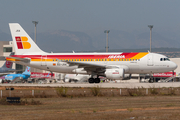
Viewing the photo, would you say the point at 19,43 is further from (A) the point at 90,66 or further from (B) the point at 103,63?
(B) the point at 103,63

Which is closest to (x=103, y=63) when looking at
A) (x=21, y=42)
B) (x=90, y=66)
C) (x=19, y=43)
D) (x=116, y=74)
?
(x=90, y=66)

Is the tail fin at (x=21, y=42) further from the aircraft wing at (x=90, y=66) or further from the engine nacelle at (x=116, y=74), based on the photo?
the engine nacelle at (x=116, y=74)

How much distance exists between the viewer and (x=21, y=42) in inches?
1813

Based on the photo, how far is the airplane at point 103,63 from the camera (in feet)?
135

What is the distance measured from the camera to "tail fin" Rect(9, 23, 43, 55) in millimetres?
45719

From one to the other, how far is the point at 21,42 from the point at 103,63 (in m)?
13.6

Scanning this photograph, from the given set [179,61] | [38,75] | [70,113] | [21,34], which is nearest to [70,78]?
[38,75]

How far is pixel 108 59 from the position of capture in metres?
42.2

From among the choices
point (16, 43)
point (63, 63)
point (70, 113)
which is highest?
point (16, 43)

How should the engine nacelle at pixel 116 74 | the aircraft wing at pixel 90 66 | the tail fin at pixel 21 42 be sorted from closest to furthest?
the engine nacelle at pixel 116 74
the aircraft wing at pixel 90 66
the tail fin at pixel 21 42

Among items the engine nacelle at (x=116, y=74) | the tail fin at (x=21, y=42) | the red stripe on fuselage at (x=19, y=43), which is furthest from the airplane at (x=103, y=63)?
the red stripe on fuselage at (x=19, y=43)

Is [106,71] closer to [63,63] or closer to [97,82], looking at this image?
[97,82]

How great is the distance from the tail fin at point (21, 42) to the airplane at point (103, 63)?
0.95 m

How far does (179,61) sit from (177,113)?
72.3 meters
